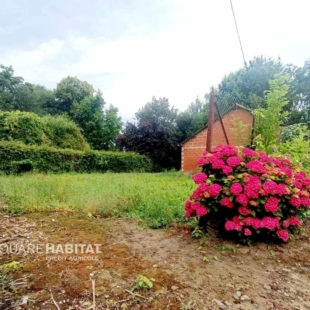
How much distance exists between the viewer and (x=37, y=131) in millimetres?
12016

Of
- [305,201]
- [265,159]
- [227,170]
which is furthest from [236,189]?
[305,201]

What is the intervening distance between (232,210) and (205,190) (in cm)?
38

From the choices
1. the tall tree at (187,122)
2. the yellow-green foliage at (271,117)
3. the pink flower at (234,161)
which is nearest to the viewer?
the pink flower at (234,161)

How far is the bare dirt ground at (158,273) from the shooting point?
131cm

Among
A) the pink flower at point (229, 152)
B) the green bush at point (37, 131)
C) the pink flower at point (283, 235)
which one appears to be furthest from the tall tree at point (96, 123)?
the pink flower at point (283, 235)

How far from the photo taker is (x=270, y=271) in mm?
1753

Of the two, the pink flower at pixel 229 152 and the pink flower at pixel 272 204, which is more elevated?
the pink flower at pixel 229 152

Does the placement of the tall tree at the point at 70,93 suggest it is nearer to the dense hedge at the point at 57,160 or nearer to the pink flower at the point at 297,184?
the dense hedge at the point at 57,160

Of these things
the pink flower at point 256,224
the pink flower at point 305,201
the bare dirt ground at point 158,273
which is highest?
the pink flower at point 305,201

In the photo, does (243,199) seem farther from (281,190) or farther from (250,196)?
(281,190)

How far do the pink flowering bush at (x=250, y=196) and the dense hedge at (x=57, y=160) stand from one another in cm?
904

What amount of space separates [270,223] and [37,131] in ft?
42.8

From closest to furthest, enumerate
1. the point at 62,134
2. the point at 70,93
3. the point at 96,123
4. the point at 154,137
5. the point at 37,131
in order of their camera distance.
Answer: the point at 37,131 < the point at 62,134 < the point at 154,137 < the point at 96,123 < the point at 70,93

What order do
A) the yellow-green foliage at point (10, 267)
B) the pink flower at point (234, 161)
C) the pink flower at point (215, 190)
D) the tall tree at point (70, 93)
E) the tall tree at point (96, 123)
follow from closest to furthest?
1. the yellow-green foliage at point (10, 267)
2. the pink flower at point (215, 190)
3. the pink flower at point (234, 161)
4. the tall tree at point (96, 123)
5. the tall tree at point (70, 93)
